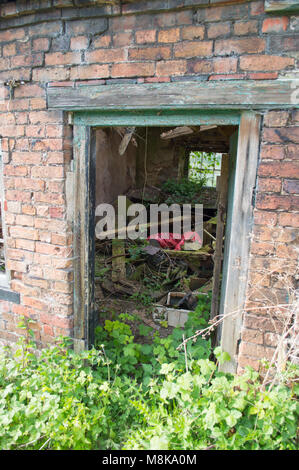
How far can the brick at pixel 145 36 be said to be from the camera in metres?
2.31

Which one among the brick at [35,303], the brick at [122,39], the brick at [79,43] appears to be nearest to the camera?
the brick at [122,39]

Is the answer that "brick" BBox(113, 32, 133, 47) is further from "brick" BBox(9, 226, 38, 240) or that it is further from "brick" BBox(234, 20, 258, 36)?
"brick" BBox(9, 226, 38, 240)

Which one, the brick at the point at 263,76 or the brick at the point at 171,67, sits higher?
the brick at the point at 171,67

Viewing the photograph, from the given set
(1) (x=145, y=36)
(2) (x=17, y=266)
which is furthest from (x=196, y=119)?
(2) (x=17, y=266)

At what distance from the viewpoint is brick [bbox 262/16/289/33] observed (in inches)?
80.4

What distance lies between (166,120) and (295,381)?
7.28 ft

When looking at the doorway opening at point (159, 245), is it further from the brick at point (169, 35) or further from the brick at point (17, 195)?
the brick at point (169, 35)

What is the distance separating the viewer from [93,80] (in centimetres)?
250

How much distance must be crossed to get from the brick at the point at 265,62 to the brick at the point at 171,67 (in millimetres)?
410

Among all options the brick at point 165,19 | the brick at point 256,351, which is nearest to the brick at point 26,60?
the brick at point 165,19

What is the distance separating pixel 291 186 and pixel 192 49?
3.93ft

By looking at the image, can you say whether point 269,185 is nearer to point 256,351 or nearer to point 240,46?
point 240,46

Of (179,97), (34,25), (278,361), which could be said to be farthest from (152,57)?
(278,361)

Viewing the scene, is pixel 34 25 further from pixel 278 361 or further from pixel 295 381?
pixel 295 381
